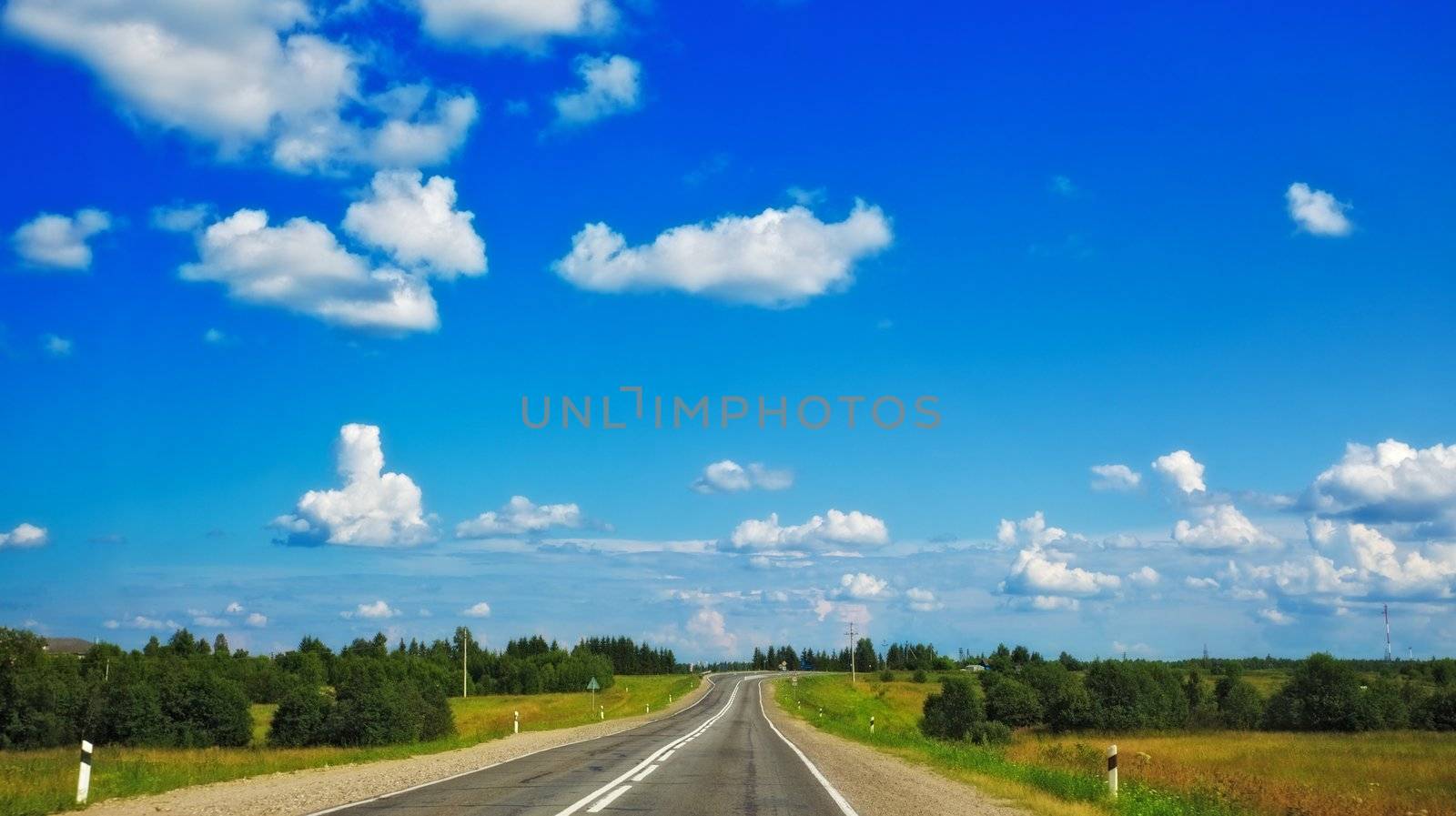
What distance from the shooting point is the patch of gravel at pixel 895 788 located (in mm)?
15290

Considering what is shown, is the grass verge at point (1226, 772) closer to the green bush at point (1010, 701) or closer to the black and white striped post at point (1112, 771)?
the black and white striped post at point (1112, 771)

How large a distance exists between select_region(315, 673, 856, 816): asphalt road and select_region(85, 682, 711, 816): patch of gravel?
0.79 meters

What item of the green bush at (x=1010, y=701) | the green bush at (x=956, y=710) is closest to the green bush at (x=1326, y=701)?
the green bush at (x=1010, y=701)

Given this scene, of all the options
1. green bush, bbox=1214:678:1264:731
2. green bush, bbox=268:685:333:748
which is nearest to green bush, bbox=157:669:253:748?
green bush, bbox=268:685:333:748

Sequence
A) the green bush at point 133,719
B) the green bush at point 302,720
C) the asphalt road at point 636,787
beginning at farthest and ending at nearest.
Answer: the green bush at point 133,719 < the green bush at point 302,720 < the asphalt road at point 636,787

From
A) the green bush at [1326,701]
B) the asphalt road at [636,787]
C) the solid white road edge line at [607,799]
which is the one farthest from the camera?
the green bush at [1326,701]

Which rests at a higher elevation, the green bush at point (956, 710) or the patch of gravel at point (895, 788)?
the patch of gravel at point (895, 788)

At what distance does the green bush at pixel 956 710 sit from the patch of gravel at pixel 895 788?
47636mm

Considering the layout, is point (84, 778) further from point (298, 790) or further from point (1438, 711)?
point (1438, 711)

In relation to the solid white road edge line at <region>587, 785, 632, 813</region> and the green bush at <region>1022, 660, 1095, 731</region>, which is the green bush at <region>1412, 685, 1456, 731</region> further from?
the solid white road edge line at <region>587, 785, 632, 813</region>

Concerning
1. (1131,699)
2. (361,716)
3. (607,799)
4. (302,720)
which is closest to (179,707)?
(302,720)

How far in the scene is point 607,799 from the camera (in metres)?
15.1

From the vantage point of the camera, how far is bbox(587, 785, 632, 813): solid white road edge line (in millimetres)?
13672

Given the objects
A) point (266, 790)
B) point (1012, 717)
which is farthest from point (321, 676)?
point (266, 790)
